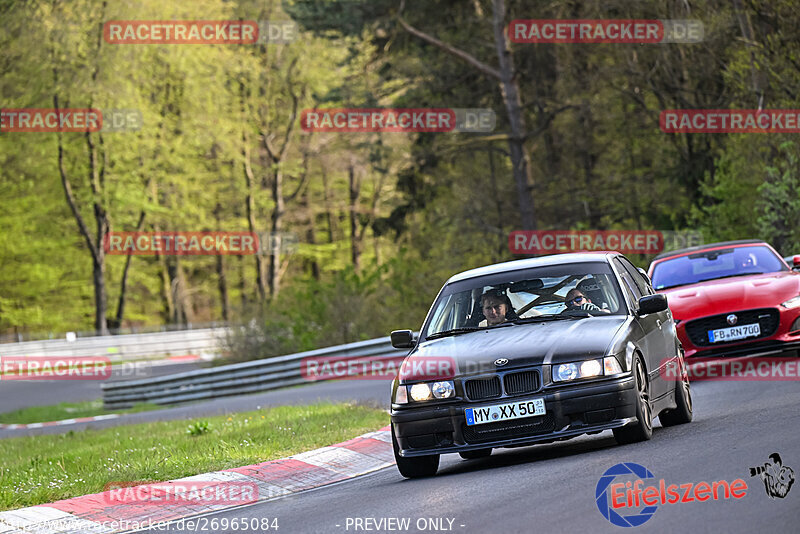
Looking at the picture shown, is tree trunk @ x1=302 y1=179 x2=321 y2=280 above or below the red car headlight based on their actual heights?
above

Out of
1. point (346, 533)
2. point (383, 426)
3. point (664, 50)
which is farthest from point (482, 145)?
point (346, 533)

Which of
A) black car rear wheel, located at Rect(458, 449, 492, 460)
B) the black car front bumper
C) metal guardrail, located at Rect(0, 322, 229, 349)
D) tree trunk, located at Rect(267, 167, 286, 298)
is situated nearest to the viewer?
the black car front bumper

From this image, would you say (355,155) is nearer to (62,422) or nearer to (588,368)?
(62,422)

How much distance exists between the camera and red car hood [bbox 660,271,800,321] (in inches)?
541

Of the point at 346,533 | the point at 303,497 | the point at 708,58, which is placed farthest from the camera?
the point at 708,58

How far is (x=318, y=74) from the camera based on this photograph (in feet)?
196

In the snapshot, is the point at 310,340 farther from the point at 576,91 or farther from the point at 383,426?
the point at 383,426

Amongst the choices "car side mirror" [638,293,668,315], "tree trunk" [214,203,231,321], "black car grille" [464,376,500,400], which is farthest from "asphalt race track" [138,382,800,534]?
"tree trunk" [214,203,231,321]

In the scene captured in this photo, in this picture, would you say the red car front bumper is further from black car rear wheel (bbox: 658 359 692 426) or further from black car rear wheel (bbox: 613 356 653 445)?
black car rear wheel (bbox: 613 356 653 445)

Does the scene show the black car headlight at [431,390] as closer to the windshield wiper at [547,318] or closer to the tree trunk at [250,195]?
the windshield wiper at [547,318]

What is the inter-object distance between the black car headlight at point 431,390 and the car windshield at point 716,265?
708 cm

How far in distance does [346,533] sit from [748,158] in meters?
20.9

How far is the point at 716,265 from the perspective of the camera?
15.2 m

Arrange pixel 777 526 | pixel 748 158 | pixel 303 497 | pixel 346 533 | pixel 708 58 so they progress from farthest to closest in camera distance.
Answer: pixel 708 58 → pixel 748 158 → pixel 303 497 → pixel 346 533 → pixel 777 526
